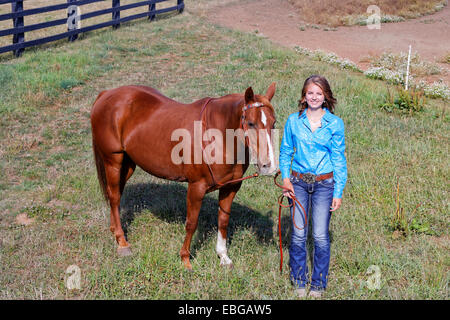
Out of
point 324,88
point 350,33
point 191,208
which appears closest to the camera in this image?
point 324,88

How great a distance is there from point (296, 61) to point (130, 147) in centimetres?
944

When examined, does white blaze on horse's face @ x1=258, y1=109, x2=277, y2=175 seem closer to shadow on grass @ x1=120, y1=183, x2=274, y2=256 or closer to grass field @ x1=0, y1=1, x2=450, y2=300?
grass field @ x1=0, y1=1, x2=450, y2=300

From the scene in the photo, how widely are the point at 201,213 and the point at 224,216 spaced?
3.69ft

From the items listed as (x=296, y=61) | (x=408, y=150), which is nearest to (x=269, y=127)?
(x=408, y=150)

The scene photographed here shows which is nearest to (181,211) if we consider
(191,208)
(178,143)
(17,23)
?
(191,208)

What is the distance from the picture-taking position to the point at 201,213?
530cm

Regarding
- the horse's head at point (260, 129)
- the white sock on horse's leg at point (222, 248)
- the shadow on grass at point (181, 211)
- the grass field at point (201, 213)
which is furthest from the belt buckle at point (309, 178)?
the shadow on grass at point (181, 211)

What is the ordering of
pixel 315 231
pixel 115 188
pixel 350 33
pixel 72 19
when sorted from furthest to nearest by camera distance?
1. pixel 350 33
2. pixel 72 19
3. pixel 115 188
4. pixel 315 231

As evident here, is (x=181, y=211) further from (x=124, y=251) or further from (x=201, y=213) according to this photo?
(x=124, y=251)

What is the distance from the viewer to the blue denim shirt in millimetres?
3428

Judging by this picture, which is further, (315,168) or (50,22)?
(50,22)

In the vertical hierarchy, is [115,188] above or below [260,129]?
below

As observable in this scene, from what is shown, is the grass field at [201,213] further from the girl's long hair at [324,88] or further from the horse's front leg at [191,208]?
the girl's long hair at [324,88]
